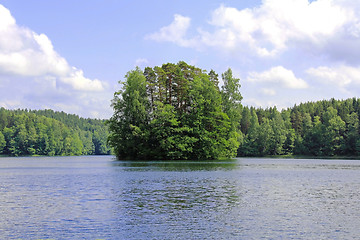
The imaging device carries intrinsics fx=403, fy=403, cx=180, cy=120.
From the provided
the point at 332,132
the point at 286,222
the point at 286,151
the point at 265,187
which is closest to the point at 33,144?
the point at 286,151

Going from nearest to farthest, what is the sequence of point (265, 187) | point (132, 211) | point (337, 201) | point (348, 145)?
1. point (132, 211)
2. point (337, 201)
3. point (265, 187)
4. point (348, 145)

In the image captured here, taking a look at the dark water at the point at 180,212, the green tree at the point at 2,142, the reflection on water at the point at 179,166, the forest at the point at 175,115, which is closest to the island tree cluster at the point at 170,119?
the forest at the point at 175,115

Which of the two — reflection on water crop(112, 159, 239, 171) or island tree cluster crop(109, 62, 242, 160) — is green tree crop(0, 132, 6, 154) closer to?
island tree cluster crop(109, 62, 242, 160)

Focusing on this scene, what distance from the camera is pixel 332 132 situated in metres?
148

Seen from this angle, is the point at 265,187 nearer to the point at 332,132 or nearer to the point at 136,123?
the point at 136,123

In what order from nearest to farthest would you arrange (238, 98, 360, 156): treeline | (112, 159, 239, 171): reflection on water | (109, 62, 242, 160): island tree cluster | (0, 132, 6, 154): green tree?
(112, 159, 239, 171): reflection on water
(109, 62, 242, 160): island tree cluster
(238, 98, 360, 156): treeline
(0, 132, 6, 154): green tree

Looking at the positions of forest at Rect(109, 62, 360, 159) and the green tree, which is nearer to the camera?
forest at Rect(109, 62, 360, 159)

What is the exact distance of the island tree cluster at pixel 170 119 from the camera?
9075cm

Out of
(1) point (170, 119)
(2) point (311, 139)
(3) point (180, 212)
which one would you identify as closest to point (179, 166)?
(1) point (170, 119)

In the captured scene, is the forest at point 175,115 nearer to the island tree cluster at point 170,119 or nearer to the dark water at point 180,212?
the island tree cluster at point 170,119

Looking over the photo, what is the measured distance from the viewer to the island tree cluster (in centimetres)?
9075

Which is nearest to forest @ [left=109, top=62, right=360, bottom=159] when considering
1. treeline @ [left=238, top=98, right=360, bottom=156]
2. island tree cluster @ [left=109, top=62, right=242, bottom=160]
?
island tree cluster @ [left=109, top=62, right=242, bottom=160]

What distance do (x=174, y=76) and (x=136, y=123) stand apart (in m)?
16.1

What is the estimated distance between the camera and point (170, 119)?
303 ft
